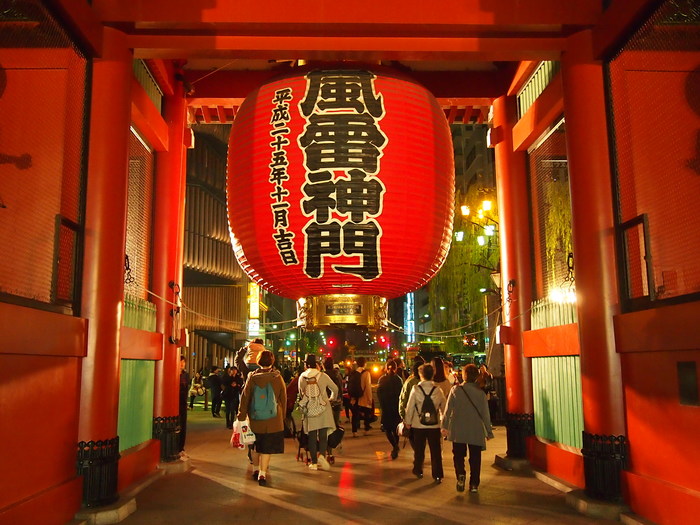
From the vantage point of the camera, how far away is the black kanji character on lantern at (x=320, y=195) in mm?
6555

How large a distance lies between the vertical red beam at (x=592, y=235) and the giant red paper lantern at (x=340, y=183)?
159 cm

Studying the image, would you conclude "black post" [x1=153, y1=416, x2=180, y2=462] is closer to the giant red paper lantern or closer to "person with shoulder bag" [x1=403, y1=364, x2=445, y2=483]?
"person with shoulder bag" [x1=403, y1=364, x2=445, y2=483]

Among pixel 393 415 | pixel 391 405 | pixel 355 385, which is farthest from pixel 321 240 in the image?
pixel 355 385

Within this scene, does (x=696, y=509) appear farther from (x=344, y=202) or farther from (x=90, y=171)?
(x=90, y=171)

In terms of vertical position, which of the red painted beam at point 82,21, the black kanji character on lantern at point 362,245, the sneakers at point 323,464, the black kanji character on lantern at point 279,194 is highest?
the red painted beam at point 82,21

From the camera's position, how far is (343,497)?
7703 millimetres

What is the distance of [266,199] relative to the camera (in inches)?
271

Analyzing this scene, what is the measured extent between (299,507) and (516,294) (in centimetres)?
515

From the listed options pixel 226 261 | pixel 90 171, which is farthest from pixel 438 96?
pixel 226 261

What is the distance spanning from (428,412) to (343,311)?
257 cm

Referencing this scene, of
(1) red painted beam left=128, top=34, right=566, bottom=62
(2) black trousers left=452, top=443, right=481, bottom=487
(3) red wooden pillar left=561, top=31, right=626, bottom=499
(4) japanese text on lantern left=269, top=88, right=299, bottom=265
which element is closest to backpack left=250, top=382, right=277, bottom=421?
(4) japanese text on lantern left=269, top=88, right=299, bottom=265

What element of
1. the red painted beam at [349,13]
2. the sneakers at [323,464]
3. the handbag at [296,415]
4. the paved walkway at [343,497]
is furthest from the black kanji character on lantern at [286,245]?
the sneakers at [323,464]

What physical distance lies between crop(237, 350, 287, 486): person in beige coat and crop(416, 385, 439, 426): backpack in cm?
195

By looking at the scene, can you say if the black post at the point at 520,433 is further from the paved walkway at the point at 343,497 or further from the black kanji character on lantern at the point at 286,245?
the black kanji character on lantern at the point at 286,245
